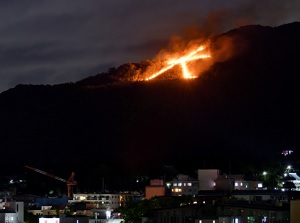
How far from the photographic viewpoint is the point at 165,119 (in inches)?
4397

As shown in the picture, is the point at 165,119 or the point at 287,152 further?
the point at 165,119

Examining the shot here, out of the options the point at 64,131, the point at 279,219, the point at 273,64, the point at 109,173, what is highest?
the point at 273,64

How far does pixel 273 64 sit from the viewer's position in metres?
124

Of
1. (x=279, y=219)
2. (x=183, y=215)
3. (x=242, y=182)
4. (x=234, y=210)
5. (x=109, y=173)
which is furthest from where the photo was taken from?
(x=109, y=173)

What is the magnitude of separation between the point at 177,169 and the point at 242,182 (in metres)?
18.9

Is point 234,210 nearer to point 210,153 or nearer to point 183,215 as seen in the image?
point 183,215

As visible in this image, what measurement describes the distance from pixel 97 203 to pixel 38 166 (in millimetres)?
38592

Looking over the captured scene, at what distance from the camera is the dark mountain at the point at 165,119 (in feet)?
278

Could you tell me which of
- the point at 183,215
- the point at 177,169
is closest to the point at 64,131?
the point at 177,169

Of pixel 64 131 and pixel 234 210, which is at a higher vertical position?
pixel 64 131

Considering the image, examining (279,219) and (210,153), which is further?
(210,153)

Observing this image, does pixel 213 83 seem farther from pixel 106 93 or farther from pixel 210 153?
pixel 210 153

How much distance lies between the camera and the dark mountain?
84.7 metres

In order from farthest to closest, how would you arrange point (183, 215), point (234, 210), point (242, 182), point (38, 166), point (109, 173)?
point (38, 166) → point (109, 173) → point (242, 182) → point (183, 215) → point (234, 210)
